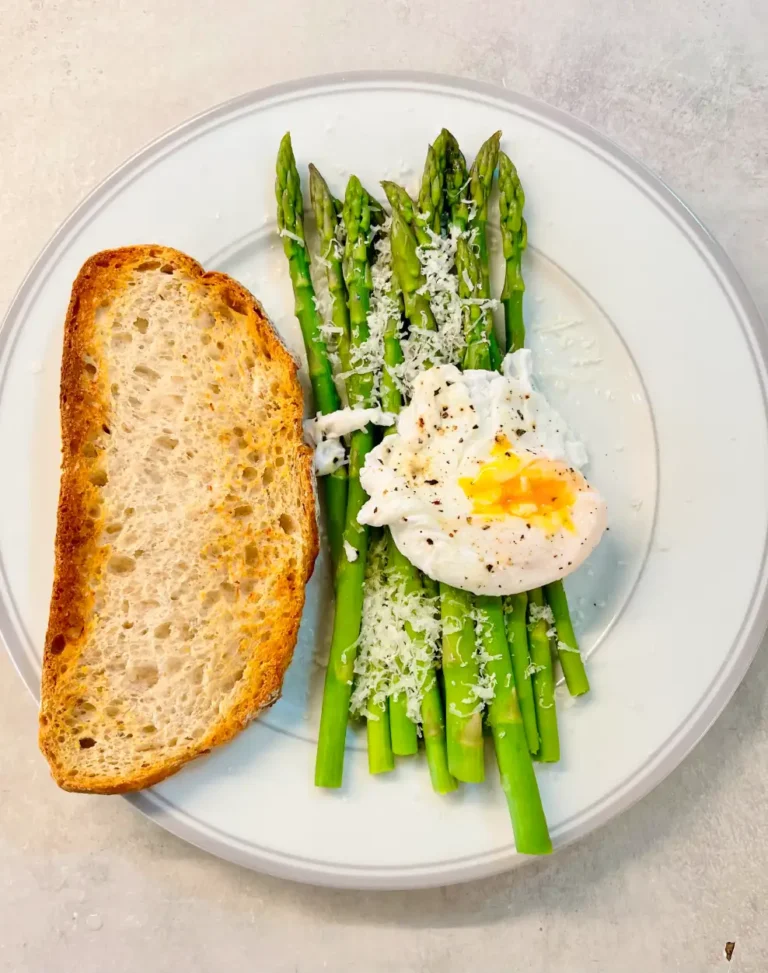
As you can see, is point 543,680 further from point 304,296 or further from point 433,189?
point 433,189

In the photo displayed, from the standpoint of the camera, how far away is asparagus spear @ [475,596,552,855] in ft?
8.16

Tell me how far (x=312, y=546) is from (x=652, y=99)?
2193 millimetres

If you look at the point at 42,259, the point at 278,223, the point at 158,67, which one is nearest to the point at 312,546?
the point at 278,223

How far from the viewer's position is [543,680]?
8.69ft

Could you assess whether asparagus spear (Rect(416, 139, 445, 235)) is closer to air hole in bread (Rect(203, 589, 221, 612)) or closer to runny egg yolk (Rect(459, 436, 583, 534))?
runny egg yolk (Rect(459, 436, 583, 534))

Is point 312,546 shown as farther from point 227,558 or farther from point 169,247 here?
point 169,247

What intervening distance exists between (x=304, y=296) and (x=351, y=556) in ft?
2.97

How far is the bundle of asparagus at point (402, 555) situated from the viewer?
2.58m

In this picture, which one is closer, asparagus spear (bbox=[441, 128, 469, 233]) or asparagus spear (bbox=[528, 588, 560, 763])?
asparagus spear (bbox=[528, 588, 560, 763])

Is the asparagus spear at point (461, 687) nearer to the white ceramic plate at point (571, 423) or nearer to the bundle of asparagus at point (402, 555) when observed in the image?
the bundle of asparagus at point (402, 555)

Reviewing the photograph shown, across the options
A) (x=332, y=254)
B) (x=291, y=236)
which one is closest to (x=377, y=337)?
(x=332, y=254)

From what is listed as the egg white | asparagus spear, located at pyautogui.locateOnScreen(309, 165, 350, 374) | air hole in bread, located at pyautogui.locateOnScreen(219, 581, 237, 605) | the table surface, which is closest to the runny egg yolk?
the egg white

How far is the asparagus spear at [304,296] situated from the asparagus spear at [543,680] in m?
0.70

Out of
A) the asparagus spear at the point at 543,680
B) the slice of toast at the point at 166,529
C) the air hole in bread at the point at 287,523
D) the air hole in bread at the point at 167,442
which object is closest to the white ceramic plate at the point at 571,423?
the asparagus spear at the point at 543,680
